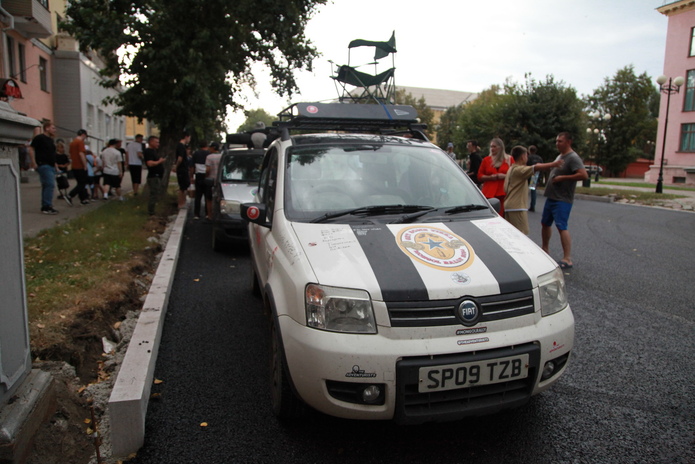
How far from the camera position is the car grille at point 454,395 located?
8.40ft

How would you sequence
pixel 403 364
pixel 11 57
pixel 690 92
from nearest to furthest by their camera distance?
1. pixel 403 364
2. pixel 11 57
3. pixel 690 92

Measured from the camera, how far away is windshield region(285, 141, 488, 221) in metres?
3.67

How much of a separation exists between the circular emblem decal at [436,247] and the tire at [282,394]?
0.92m

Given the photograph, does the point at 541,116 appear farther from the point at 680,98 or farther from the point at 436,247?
the point at 436,247

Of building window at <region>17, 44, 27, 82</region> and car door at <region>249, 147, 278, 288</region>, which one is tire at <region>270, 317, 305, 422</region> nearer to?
car door at <region>249, 147, 278, 288</region>

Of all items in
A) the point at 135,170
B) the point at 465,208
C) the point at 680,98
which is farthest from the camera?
the point at 680,98

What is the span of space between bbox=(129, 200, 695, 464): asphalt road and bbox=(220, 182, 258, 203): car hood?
265cm

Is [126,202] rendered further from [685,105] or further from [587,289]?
[685,105]

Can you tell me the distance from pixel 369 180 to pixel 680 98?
147 feet

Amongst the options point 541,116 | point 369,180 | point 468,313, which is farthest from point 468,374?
point 541,116

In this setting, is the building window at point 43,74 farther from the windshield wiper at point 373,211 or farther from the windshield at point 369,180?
the windshield wiper at point 373,211

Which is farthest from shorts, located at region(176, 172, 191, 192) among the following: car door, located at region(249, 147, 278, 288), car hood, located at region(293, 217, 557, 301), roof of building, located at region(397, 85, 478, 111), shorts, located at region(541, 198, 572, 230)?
roof of building, located at region(397, 85, 478, 111)

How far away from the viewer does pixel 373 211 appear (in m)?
3.55

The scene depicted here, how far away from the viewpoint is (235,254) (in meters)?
8.47
